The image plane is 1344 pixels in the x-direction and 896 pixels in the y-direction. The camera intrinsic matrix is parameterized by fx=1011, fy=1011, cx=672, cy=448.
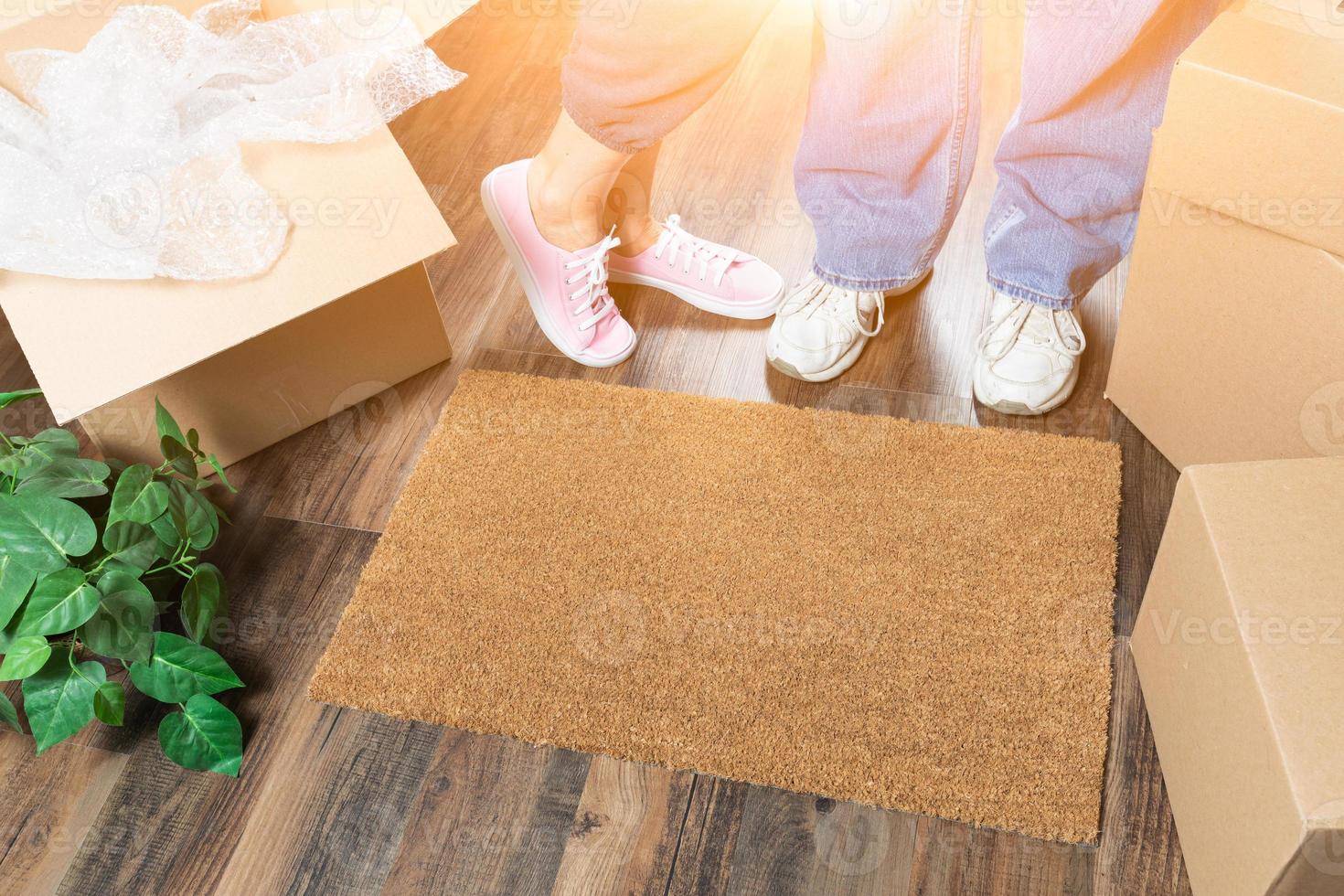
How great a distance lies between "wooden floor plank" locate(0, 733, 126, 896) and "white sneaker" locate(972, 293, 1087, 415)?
3.21 feet

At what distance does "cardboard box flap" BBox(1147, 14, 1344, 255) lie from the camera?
0.78m

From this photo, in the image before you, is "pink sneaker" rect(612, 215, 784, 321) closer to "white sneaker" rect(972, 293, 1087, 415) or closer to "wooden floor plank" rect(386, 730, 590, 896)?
"white sneaker" rect(972, 293, 1087, 415)

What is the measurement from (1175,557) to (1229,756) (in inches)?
6.5

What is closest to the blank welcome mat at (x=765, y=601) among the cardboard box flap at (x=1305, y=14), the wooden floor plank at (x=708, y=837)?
the wooden floor plank at (x=708, y=837)

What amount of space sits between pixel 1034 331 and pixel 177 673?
0.94 m

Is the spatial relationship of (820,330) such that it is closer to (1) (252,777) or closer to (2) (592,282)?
(2) (592,282)

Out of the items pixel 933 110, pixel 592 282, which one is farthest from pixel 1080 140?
pixel 592 282

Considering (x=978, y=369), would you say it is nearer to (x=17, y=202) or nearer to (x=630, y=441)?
(x=630, y=441)

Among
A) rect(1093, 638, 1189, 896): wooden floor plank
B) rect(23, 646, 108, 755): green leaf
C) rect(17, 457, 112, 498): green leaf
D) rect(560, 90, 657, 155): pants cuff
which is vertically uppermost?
rect(560, 90, 657, 155): pants cuff

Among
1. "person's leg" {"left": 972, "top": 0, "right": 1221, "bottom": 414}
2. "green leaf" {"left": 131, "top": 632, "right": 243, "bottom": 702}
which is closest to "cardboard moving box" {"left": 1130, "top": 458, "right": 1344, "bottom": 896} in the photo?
"person's leg" {"left": 972, "top": 0, "right": 1221, "bottom": 414}

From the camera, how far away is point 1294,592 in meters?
0.72

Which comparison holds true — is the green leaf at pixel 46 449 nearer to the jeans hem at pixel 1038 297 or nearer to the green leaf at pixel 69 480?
the green leaf at pixel 69 480

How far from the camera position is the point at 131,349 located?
0.94 meters

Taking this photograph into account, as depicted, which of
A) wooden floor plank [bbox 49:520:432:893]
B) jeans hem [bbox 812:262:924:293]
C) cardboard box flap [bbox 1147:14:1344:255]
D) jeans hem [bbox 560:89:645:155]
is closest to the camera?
cardboard box flap [bbox 1147:14:1344:255]
